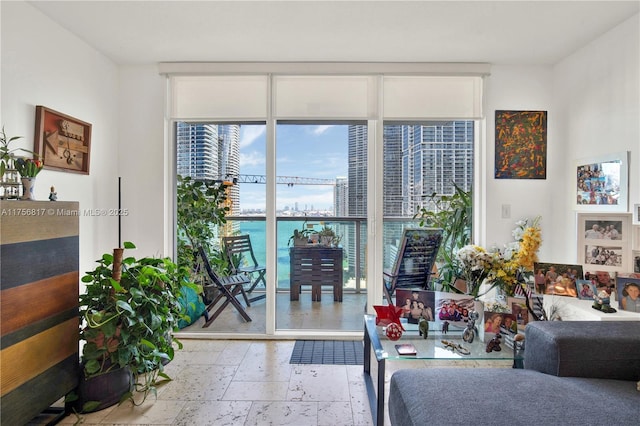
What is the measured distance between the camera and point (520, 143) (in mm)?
2824

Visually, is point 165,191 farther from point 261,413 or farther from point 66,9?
point 261,413

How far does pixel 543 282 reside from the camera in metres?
2.06

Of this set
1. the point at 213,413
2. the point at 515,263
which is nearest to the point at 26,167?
the point at 213,413

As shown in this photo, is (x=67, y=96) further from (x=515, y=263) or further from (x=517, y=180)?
(x=517, y=180)

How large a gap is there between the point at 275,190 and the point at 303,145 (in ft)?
1.57

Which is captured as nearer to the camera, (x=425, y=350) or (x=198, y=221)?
(x=425, y=350)

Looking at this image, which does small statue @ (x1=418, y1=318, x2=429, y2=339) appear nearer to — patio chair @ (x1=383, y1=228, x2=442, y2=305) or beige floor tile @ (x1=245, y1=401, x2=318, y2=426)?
beige floor tile @ (x1=245, y1=401, x2=318, y2=426)

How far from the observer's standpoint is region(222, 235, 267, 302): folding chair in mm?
3029

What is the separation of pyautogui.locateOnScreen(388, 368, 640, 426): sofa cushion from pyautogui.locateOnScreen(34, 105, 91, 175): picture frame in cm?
249

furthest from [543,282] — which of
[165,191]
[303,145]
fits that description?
[165,191]

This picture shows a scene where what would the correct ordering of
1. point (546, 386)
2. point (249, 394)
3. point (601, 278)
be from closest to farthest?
point (546, 386)
point (249, 394)
point (601, 278)

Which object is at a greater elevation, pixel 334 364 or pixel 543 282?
pixel 543 282

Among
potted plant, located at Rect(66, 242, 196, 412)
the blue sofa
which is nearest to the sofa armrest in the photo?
the blue sofa

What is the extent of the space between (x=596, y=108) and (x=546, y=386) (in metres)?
2.13
